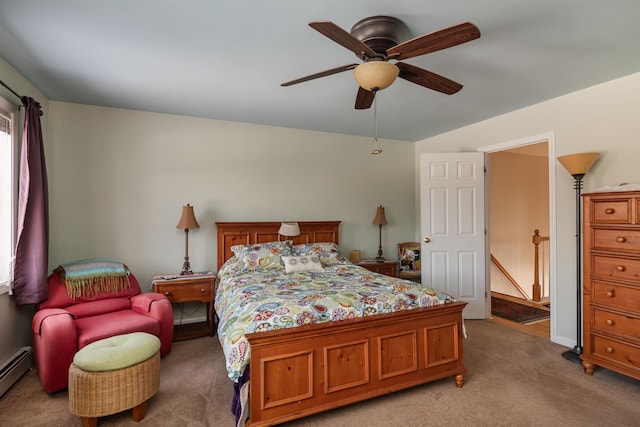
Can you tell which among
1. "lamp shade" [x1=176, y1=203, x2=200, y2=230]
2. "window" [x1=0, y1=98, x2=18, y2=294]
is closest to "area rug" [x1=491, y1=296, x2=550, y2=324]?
"lamp shade" [x1=176, y1=203, x2=200, y2=230]

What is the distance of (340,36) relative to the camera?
1.61 m

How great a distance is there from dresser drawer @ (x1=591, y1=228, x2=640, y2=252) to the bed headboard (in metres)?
2.80

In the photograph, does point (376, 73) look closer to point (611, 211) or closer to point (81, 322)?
point (611, 211)

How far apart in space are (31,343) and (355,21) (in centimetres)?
384

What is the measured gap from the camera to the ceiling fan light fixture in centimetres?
178

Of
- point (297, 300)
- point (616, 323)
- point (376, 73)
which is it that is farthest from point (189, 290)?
point (616, 323)

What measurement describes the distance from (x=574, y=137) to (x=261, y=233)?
3562 millimetres

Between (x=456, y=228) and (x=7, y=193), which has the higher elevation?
(x=7, y=193)

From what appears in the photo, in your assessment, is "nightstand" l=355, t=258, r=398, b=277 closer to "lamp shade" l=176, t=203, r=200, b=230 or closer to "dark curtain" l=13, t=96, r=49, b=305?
"lamp shade" l=176, t=203, r=200, b=230

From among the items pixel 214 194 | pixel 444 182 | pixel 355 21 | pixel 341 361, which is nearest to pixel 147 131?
pixel 214 194

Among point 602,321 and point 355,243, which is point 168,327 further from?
point 602,321

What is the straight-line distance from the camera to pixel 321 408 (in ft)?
6.67

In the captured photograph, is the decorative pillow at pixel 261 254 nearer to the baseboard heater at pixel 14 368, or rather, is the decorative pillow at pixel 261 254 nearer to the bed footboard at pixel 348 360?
the bed footboard at pixel 348 360

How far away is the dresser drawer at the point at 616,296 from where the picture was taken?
7.82 ft
